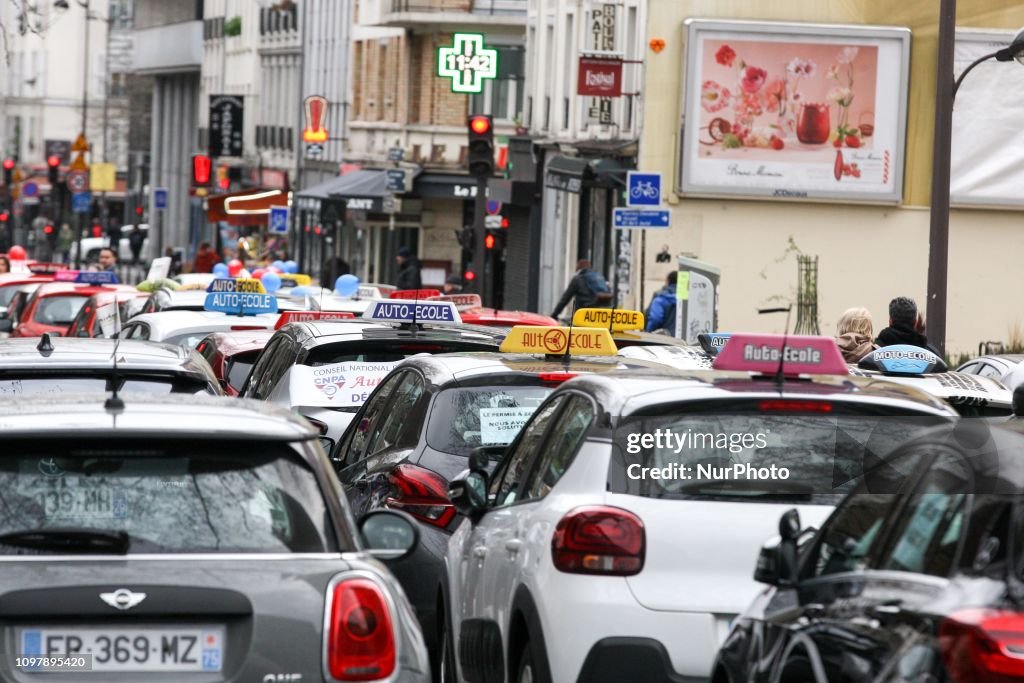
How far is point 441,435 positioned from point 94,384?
58.2 inches

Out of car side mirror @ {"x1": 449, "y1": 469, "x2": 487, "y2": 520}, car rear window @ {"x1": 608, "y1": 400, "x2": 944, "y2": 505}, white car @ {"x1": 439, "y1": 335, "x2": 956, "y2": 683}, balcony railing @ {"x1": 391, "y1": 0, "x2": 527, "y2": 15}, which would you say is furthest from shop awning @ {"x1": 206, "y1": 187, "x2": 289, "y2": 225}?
car rear window @ {"x1": 608, "y1": 400, "x2": 944, "y2": 505}

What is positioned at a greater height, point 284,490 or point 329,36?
point 329,36

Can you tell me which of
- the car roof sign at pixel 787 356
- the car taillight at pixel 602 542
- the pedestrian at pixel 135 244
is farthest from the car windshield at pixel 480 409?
the pedestrian at pixel 135 244

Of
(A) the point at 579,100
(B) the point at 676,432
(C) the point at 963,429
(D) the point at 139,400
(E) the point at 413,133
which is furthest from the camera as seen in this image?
(E) the point at 413,133

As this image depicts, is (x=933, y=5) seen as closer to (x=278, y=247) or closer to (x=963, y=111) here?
(x=963, y=111)

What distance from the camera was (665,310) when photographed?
95.4ft

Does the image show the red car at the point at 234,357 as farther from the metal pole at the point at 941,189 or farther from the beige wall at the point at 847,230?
the beige wall at the point at 847,230

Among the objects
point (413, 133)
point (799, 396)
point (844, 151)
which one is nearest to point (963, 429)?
point (799, 396)

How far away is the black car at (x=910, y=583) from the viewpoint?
439 cm

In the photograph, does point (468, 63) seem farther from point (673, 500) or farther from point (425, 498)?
point (673, 500)

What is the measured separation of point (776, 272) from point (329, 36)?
3637cm

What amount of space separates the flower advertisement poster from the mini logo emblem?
27.4 m

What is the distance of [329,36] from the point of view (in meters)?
67.0

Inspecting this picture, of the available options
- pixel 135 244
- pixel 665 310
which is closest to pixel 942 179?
pixel 665 310
